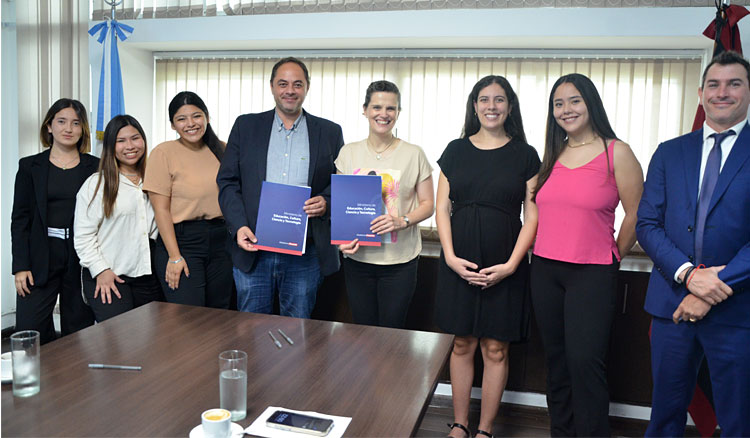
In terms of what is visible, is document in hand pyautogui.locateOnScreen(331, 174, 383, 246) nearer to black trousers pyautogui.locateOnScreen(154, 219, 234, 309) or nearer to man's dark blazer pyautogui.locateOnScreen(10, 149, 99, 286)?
black trousers pyautogui.locateOnScreen(154, 219, 234, 309)

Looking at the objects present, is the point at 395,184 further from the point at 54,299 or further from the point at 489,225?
the point at 54,299

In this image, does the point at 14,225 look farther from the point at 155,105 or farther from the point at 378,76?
the point at 378,76

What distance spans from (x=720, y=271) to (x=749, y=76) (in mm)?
Answer: 739

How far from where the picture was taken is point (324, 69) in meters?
3.94

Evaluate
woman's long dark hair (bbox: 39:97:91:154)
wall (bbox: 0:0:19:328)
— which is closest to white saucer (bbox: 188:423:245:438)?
woman's long dark hair (bbox: 39:97:91:154)

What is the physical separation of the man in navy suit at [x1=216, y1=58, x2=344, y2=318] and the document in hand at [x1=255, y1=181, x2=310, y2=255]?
0.34ft

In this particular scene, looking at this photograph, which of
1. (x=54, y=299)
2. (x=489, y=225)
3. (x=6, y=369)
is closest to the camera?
(x=6, y=369)

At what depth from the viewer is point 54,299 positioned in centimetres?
312

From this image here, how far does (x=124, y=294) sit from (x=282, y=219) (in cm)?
92

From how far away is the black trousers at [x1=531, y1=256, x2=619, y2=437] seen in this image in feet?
7.50

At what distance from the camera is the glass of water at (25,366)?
1.36 m

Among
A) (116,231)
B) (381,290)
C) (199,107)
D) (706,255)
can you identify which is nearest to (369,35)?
(199,107)

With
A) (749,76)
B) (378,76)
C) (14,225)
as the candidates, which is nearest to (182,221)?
(14,225)

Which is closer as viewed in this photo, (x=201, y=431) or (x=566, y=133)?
(x=201, y=431)
